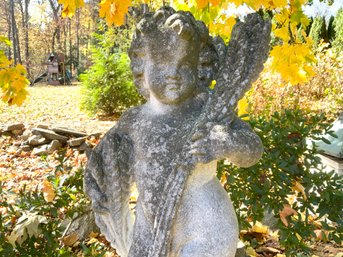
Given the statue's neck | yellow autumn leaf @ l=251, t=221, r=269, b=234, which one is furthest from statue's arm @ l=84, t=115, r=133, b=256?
yellow autumn leaf @ l=251, t=221, r=269, b=234

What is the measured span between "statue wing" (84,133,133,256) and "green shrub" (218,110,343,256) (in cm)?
137

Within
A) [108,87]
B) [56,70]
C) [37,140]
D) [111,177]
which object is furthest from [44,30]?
[111,177]

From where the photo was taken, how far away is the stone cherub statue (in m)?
1.51

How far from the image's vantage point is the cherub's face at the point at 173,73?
1559mm

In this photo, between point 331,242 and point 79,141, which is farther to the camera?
point 79,141

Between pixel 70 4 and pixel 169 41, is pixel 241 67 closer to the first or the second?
pixel 169 41

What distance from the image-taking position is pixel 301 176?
3.02 m

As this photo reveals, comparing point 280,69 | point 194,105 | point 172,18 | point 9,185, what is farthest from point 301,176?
point 9,185

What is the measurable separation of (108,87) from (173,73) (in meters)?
7.21

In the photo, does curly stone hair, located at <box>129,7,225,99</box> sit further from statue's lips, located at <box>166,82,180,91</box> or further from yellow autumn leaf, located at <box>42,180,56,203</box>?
yellow autumn leaf, located at <box>42,180,56,203</box>

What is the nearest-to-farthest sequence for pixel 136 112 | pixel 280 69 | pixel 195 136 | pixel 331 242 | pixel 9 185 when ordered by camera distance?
pixel 195 136 < pixel 136 112 < pixel 280 69 < pixel 331 242 < pixel 9 185

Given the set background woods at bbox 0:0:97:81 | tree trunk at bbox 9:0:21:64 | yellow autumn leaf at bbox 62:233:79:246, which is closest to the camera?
yellow autumn leaf at bbox 62:233:79:246

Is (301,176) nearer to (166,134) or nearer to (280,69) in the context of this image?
(280,69)

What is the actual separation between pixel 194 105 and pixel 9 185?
4338 millimetres
